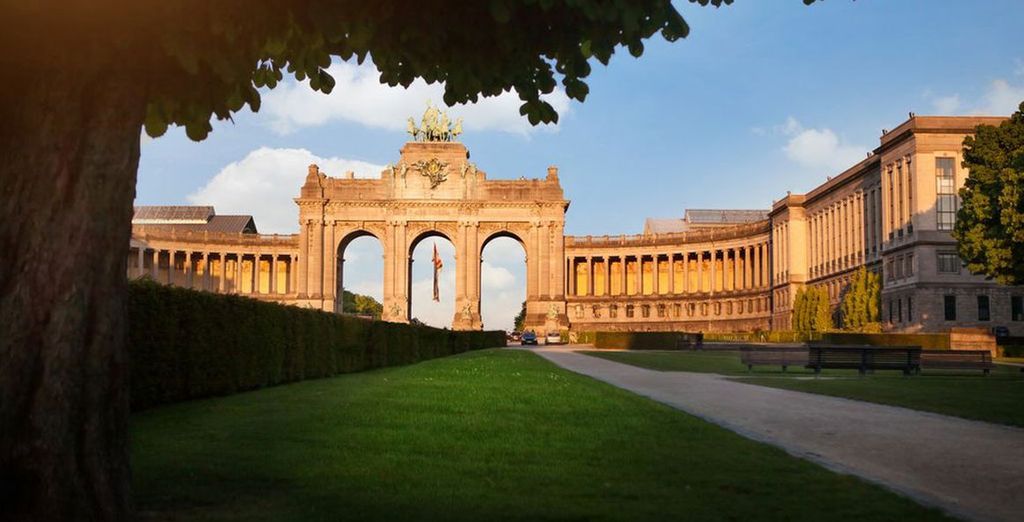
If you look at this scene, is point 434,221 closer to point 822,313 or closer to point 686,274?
point 686,274

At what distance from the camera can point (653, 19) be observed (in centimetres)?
707

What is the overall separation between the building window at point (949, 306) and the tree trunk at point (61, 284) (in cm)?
7908

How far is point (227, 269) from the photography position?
13175 centimetres

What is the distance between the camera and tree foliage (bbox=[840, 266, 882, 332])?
83.5 m

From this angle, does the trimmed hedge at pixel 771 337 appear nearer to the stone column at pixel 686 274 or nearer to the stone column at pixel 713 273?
the stone column at pixel 713 273

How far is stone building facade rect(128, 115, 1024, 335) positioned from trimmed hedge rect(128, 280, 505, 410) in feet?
199

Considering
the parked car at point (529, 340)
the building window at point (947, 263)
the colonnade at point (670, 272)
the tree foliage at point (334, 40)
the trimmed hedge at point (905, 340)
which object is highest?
the colonnade at point (670, 272)

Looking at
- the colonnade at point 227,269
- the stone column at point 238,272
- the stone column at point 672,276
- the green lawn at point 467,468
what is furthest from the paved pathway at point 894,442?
the stone column at point 238,272

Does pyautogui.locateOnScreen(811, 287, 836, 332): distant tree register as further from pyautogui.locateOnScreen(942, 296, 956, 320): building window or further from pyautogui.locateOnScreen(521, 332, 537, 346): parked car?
pyautogui.locateOnScreen(521, 332, 537, 346): parked car

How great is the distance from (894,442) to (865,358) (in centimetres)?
2016

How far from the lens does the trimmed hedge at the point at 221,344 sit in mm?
15547

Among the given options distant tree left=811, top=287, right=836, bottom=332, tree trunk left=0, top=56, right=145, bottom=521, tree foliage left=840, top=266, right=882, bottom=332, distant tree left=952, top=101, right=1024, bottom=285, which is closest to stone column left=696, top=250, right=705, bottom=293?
distant tree left=811, top=287, right=836, bottom=332

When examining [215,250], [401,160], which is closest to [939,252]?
[401,160]

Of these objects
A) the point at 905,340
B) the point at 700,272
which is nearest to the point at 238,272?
the point at 700,272
